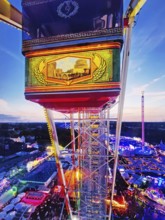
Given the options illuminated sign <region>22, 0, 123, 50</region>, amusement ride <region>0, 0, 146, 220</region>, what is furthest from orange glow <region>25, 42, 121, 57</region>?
illuminated sign <region>22, 0, 123, 50</region>

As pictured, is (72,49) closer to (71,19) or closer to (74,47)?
(74,47)

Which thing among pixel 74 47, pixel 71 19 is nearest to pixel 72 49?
pixel 74 47

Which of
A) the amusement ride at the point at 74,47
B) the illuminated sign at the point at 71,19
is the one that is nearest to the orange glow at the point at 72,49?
the amusement ride at the point at 74,47

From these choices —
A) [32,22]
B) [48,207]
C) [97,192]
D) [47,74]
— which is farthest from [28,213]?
[32,22]

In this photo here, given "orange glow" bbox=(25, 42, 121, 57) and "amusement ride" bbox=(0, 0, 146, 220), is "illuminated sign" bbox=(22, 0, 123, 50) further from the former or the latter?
"orange glow" bbox=(25, 42, 121, 57)

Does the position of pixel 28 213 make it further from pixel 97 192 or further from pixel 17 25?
pixel 17 25

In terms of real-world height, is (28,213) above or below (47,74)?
below

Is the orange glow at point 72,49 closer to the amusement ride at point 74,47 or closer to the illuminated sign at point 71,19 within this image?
the amusement ride at point 74,47

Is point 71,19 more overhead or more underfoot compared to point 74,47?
more overhead

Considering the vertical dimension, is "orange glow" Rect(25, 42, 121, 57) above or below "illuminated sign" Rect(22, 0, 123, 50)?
below

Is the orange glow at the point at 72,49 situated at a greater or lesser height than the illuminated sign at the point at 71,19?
lesser

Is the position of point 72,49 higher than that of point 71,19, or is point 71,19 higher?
point 71,19
